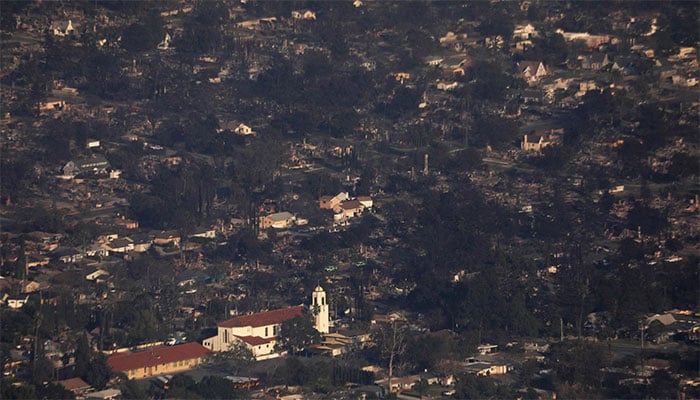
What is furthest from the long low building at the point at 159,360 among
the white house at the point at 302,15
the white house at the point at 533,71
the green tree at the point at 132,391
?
the white house at the point at 302,15

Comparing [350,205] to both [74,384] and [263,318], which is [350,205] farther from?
[74,384]

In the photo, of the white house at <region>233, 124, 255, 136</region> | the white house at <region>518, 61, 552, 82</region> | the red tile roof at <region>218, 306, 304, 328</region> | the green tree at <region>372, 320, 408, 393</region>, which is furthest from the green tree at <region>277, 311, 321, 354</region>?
the white house at <region>518, 61, 552, 82</region>

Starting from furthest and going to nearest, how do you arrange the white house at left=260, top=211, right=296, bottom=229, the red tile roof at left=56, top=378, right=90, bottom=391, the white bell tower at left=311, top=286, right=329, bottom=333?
the white house at left=260, top=211, right=296, bottom=229 → the white bell tower at left=311, top=286, right=329, bottom=333 → the red tile roof at left=56, top=378, right=90, bottom=391

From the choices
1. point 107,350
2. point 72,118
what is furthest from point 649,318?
point 72,118

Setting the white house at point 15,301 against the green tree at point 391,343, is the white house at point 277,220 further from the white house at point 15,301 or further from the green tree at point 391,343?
the green tree at point 391,343

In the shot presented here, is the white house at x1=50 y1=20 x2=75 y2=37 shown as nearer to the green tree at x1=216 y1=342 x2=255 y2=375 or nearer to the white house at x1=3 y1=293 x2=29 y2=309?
the white house at x1=3 y1=293 x2=29 y2=309

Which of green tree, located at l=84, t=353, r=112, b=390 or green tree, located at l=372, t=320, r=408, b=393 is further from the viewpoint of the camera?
green tree, located at l=372, t=320, r=408, b=393
